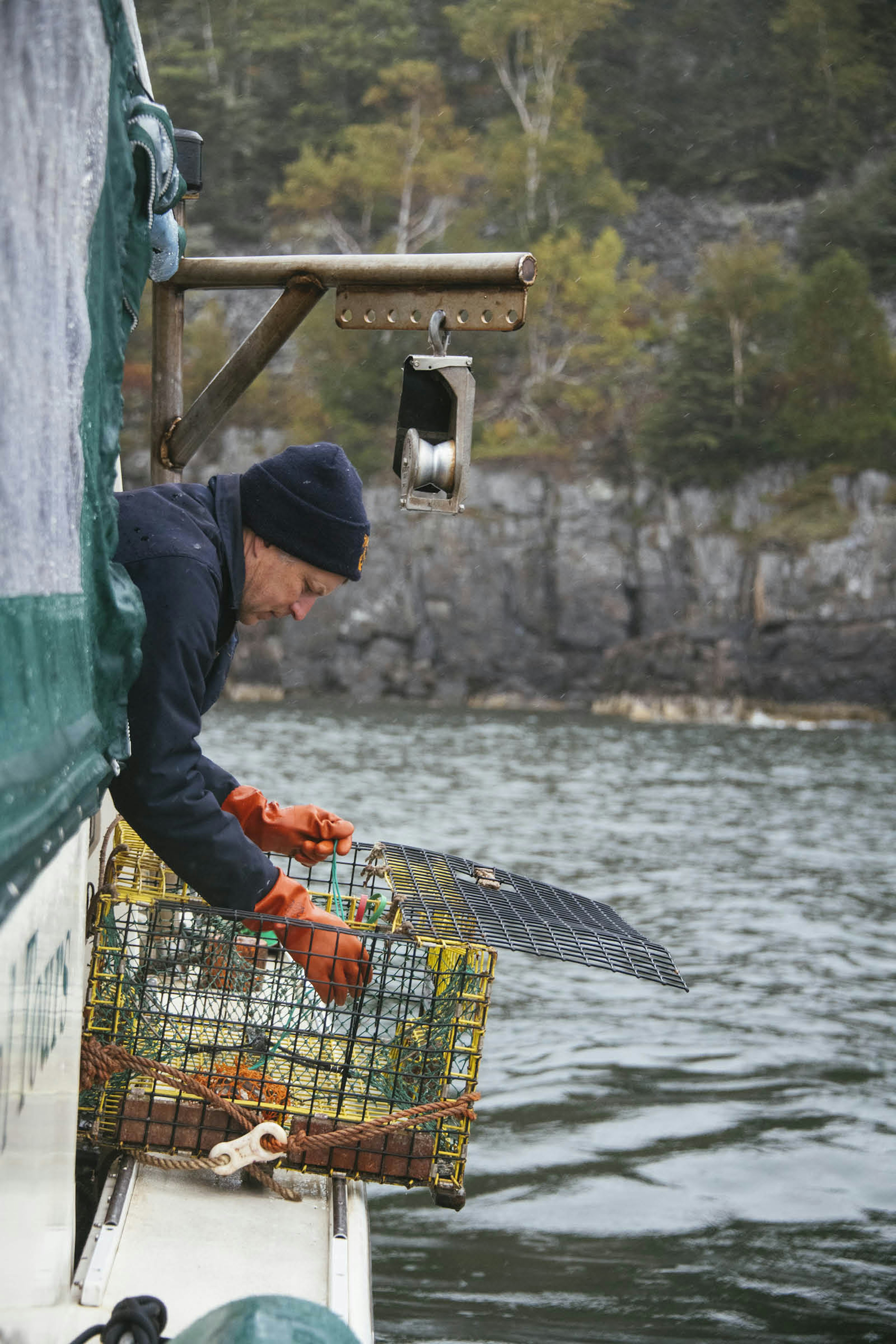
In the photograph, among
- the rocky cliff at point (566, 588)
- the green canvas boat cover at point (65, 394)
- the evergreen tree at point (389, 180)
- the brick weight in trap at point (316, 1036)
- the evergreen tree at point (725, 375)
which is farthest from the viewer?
the evergreen tree at point (389, 180)

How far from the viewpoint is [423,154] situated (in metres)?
68.9

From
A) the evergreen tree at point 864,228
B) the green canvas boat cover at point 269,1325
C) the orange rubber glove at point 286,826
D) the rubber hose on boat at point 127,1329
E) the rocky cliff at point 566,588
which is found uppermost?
the evergreen tree at point 864,228

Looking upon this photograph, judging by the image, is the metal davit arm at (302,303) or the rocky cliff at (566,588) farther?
the rocky cliff at (566,588)

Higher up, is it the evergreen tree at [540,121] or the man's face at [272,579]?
the evergreen tree at [540,121]

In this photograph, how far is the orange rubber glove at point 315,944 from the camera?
3014 millimetres

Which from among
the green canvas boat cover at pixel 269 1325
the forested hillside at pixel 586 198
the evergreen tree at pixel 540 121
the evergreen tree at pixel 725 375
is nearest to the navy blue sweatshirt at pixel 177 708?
the green canvas boat cover at pixel 269 1325

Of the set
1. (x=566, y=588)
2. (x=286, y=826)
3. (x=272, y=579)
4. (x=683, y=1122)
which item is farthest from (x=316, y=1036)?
(x=566, y=588)

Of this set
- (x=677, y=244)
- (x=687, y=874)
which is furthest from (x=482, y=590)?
(x=687, y=874)

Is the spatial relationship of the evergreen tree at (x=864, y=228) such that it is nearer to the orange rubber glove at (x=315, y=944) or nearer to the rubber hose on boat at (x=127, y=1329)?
the orange rubber glove at (x=315, y=944)

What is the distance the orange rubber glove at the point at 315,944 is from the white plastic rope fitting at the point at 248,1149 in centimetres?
28

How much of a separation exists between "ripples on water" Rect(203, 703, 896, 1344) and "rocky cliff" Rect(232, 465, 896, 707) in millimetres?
32854

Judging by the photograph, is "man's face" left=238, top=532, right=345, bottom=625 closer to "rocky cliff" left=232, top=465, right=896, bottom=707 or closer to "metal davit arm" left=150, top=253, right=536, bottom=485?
"metal davit arm" left=150, top=253, right=536, bottom=485

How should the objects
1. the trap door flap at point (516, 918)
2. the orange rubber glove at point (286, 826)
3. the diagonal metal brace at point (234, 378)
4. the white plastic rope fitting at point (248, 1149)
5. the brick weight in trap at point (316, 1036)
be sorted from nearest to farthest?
the white plastic rope fitting at point (248, 1149)
the brick weight in trap at point (316, 1036)
the trap door flap at point (516, 918)
the orange rubber glove at point (286, 826)
the diagonal metal brace at point (234, 378)

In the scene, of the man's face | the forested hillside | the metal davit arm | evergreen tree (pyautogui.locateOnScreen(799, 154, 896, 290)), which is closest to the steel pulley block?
the metal davit arm
